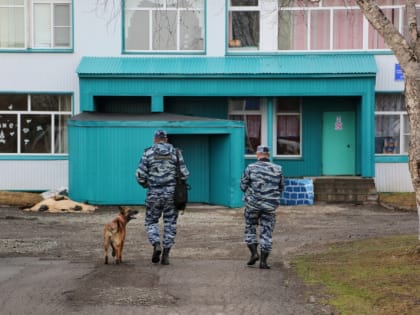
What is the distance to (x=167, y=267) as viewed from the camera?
11.6 meters

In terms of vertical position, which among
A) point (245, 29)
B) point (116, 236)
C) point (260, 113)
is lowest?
point (116, 236)

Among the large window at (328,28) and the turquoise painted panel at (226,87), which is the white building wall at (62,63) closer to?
the turquoise painted panel at (226,87)

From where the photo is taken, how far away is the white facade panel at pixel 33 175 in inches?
1027

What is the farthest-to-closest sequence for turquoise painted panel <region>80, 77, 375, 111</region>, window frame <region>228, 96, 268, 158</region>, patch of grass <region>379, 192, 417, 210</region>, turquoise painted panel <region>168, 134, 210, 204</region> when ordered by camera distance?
window frame <region>228, 96, 268, 158</region> → turquoise painted panel <region>80, 77, 375, 111</region> → turquoise painted panel <region>168, 134, 210, 204</region> → patch of grass <region>379, 192, 417, 210</region>

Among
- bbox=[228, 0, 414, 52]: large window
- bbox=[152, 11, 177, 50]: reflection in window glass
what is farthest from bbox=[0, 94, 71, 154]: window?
bbox=[228, 0, 414, 52]: large window

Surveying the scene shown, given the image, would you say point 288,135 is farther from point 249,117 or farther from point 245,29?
point 245,29

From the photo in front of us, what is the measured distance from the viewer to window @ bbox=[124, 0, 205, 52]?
2589 centimetres

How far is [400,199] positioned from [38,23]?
40.1ft

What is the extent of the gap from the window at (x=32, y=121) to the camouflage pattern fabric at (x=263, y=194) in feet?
51.3

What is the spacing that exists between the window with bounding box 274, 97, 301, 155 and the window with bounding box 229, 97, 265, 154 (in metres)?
0.57

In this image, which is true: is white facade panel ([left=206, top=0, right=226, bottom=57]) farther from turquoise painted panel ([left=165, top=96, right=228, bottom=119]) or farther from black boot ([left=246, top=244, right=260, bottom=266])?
black boot ([left=246, top=244, right=260, bottom=266])

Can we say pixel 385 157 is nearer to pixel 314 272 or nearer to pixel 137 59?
pixel 137 59

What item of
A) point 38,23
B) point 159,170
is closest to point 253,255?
point 159,170

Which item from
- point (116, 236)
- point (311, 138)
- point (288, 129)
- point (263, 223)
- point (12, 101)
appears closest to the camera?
point (263, 223)
